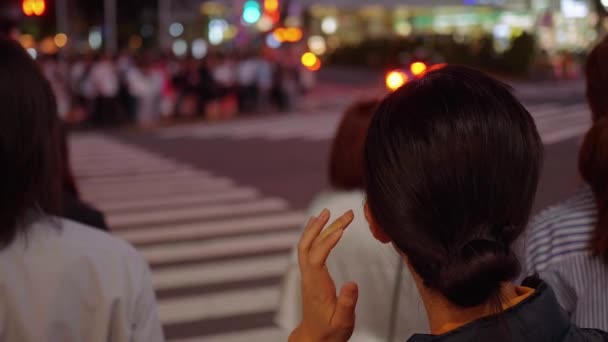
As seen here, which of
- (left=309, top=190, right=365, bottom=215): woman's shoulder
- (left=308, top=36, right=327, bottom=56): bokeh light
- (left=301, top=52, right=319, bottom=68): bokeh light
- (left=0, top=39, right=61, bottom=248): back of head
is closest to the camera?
(left=0, top=39, right=61, bottom=248): back of head

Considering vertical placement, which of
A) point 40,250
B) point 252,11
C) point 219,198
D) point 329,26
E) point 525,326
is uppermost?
point 525,326

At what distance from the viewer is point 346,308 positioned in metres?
1.32

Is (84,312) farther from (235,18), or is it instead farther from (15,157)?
(235,18)

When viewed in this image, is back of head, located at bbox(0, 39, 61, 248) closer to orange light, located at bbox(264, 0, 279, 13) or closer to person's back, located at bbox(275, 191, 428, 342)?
person's back, located at bbox(275, 191, 428, 342)

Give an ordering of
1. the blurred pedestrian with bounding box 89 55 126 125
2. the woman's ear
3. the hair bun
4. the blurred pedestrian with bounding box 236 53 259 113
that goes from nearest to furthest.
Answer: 1. the hair bun
2. the woman's ear
3. the blurred pedestrian with bounding box 89 55 126 125
4. the blurred pedestrian with bounding box 236 53 259 113

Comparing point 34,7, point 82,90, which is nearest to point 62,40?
point 82,90

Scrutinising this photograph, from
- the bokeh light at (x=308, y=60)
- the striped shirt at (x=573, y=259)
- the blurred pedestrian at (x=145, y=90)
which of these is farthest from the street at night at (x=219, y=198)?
the bokeh light at (x=308, y=60)

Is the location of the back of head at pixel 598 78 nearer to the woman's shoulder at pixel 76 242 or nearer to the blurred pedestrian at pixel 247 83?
the woman's shoulder at pixel 76 242

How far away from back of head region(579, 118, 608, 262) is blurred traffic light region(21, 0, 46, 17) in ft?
41.2

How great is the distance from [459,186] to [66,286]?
114 cm

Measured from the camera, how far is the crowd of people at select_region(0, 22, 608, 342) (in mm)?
1288

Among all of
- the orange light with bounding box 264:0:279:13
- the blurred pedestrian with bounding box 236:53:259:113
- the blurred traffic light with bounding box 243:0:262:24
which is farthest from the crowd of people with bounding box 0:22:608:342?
the orange light with bounding box 264:0:279:13

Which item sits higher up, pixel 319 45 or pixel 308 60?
pixel 308 60

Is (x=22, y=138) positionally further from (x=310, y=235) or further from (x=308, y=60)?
(x=308, y=60)
